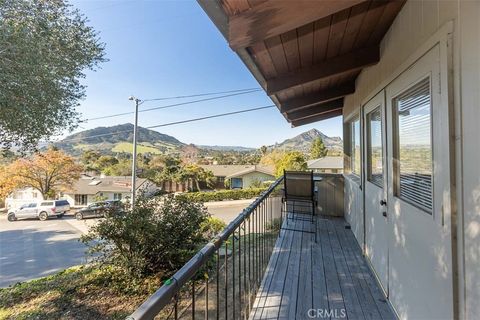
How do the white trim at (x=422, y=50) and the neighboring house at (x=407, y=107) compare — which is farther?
the white trim at (x=422, y=50)

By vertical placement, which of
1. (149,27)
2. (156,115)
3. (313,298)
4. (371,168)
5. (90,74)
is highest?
(149,27)

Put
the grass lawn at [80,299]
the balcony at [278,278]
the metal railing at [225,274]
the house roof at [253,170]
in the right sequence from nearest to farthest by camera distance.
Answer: the metal railing at [225,274], the balcony at [278,278], the grass lawn at [80,299], the house roof at [253,170]

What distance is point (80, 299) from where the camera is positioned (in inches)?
160

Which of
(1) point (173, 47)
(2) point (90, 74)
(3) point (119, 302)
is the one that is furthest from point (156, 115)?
(3) point (119, 302)

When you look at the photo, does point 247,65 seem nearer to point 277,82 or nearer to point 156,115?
point 277,82

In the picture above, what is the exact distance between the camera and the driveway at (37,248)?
33.6 feet

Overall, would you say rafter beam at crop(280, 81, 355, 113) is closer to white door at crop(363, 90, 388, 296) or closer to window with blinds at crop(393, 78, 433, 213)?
white door at crop(363, 90, 388, 296)

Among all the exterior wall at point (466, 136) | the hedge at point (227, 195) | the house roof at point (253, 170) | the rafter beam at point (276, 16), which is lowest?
the hedge at point (227, 195)

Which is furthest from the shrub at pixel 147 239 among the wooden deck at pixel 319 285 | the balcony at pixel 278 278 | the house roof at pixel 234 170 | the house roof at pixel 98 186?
the house roof at pixel 234 170

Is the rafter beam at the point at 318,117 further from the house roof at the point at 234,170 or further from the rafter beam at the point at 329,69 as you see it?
the house roof at the point at 234,170

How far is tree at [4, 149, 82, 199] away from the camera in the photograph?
2052 centimetres

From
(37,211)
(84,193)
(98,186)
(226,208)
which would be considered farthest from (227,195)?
(37,211)

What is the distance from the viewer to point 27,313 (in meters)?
4.14

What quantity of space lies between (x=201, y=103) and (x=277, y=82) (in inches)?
699
